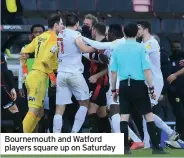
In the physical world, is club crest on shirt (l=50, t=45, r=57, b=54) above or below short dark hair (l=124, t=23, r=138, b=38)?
below

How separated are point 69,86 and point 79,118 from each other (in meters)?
0.50

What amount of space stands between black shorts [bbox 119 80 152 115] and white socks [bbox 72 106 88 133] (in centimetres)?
149

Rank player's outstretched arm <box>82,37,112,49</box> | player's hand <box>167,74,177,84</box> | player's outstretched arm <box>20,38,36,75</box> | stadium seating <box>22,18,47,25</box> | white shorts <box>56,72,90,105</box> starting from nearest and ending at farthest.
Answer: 1. player's outstretched arm <box>82,37,112,49</box>
2. white shorts <box>56,72,90,105</box>
3. player's outstretched arm <box>20,38,36,75</box>
4. player's hand <box>167,74,177,84</box>
5. stadium seating <box>22,18,47,25</box>

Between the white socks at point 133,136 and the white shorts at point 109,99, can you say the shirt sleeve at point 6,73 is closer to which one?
the white shorts at point 109,99

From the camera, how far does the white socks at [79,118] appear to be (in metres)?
17.7

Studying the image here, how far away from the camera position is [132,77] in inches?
636

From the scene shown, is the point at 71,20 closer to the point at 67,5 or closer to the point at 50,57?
the point at 50,57

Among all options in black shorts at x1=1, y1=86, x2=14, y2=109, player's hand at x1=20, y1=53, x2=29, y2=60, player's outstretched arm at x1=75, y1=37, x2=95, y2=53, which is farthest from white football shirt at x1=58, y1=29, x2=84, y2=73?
black shorts at x1=1, y1=86, x2=14, y2=109

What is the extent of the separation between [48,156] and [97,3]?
262 inches

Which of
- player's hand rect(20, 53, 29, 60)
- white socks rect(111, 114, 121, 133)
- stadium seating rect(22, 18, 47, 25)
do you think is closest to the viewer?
white socks rect(111, 114, 121, 133)

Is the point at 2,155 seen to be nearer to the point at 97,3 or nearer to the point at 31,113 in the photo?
the point at 31,113

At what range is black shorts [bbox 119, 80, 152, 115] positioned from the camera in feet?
53.0

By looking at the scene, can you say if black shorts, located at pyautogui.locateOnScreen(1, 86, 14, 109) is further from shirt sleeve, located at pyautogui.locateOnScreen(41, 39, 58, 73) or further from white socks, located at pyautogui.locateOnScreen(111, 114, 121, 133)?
white socks, located at pyautogui.locateOnScreen(111, 114, 121, 133)

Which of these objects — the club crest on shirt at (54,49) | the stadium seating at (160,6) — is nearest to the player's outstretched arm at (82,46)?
the club crest on shirt at (54,49)
